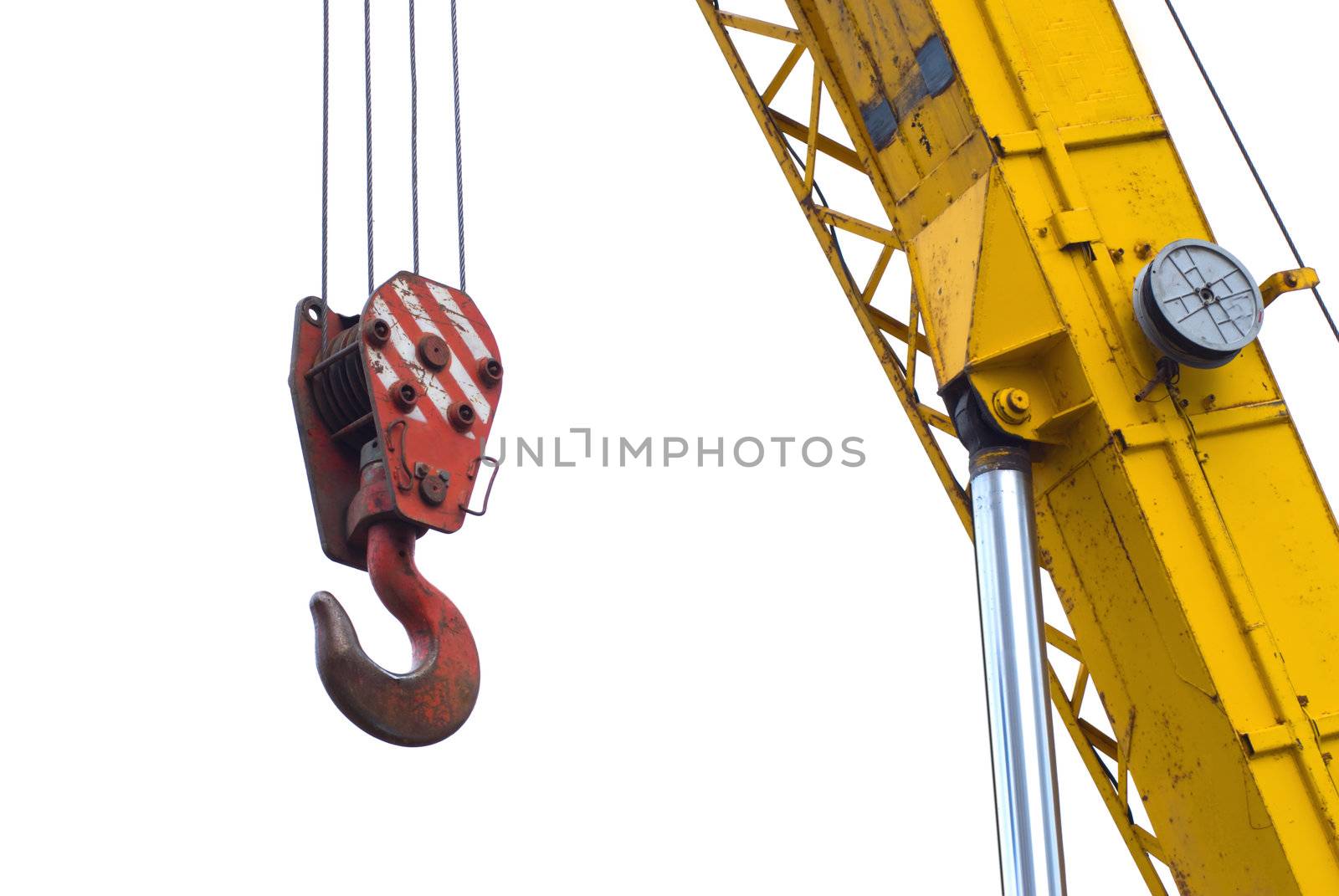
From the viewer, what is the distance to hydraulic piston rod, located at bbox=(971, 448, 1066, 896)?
319cm

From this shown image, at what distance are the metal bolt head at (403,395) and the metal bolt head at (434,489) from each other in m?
0.18

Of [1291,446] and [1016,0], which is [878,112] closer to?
[1016,0]

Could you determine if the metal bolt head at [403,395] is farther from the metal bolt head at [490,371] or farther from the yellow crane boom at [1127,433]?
the yellow crane boom at [1127,433]

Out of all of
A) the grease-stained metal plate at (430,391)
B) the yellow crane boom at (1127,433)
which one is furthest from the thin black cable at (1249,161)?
the grease-stained metal plate at (430,391)

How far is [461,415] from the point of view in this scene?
367 cm

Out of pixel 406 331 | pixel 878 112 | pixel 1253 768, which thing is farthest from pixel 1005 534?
pixel 406 331

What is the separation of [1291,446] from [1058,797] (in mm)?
949

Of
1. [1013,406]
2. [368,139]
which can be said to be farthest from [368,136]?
[1013,406]

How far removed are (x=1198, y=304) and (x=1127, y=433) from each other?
0.32m

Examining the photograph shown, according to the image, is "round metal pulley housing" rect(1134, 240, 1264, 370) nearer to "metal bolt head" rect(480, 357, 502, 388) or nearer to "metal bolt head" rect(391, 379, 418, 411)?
"metal bolt head" rect(480, 357, 502, 388)

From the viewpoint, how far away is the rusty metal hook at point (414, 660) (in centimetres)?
326

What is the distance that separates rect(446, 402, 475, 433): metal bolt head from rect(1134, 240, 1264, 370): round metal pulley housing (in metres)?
1.57

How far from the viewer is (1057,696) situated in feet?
12.7

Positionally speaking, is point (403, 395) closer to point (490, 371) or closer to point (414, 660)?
point (490, 371)
